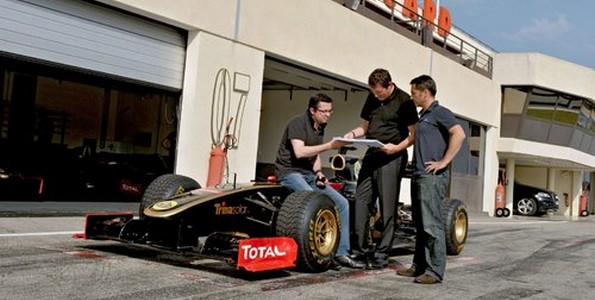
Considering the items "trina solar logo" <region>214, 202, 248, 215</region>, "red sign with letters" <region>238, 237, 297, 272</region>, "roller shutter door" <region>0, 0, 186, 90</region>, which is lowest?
"red sign with letters" <region>238, 237, 297, 272</region>

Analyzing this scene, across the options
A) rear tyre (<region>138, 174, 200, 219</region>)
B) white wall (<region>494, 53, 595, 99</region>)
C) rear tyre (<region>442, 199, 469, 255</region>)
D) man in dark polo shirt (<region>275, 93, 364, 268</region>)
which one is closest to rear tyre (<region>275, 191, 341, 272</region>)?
man in dark polo shirt (<region>275, 93, 364, 268</region>)

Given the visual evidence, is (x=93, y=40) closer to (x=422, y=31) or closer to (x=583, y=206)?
(x=422, y=31)

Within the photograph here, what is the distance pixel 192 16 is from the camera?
10977mm

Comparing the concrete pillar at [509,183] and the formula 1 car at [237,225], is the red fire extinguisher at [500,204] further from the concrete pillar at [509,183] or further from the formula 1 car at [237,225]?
the formula 1 car at [237,225]

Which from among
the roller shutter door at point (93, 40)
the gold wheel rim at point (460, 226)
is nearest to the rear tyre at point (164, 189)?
the gold wheel rim at point (460, 226)

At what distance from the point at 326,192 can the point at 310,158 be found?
1.13 feet

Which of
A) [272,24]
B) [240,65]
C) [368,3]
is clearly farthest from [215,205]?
[368,3]

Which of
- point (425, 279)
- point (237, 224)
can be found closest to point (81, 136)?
point (237, 224)

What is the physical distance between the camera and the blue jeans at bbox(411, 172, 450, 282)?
530cm

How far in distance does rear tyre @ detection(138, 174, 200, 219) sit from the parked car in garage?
919 inches

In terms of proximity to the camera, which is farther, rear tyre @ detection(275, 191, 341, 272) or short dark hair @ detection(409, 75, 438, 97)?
short dark hair @ detection(409, 75, 438, 97)

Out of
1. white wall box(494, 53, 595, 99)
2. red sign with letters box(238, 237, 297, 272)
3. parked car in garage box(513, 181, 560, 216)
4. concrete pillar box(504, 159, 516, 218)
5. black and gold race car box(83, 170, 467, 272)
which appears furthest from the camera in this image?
concrete pillar box(504, 159, 516, 218)

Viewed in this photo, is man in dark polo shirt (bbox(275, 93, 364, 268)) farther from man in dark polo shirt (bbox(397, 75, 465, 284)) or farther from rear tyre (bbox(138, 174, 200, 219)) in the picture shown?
rear tyre (bbox(138, 174, 200, 219))

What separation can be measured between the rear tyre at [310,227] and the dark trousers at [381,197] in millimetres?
486
